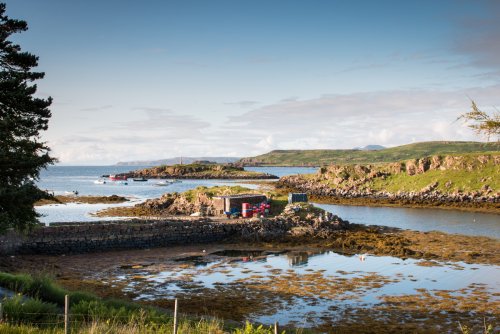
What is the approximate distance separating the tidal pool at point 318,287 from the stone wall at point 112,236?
632 cm

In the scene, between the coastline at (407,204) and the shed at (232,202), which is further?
the coastline at (407,204)

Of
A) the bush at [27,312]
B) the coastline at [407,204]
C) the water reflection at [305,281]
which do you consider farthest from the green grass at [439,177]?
the bush at [27,312]

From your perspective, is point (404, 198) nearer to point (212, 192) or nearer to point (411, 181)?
point (411, 181)

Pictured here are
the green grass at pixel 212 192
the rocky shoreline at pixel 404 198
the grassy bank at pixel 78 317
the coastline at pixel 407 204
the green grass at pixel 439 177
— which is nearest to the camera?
the grassy bank at pixel 78 317

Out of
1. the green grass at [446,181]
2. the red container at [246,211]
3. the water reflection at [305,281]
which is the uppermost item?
the green grass at [446,181]

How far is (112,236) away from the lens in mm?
42438

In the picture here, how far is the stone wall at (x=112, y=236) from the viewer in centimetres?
3869

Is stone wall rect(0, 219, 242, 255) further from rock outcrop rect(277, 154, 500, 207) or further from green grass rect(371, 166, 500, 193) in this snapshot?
green grass rect(371, 166, 500, 193)

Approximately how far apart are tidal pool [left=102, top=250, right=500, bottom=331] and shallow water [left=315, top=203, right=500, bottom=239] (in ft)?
64.4

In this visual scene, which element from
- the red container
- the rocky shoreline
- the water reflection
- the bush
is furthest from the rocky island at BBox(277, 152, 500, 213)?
the bush

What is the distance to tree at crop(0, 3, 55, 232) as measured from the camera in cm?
2014

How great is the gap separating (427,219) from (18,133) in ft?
182

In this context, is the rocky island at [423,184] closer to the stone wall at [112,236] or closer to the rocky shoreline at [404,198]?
the rocky shoreline at [404,198]

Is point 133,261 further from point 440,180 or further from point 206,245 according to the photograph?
point 440,180
